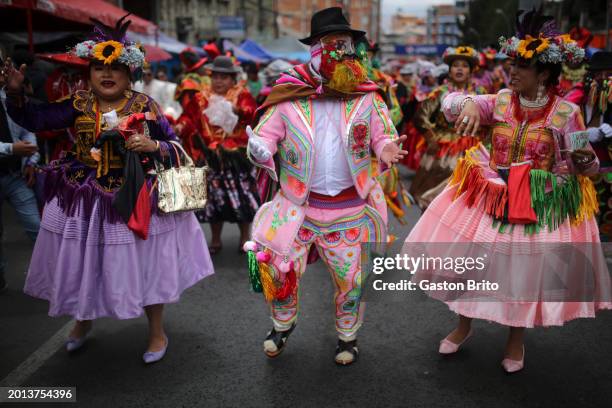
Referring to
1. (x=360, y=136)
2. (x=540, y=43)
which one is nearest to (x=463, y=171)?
(x=360, y=136)

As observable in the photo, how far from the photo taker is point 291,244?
3.51 m

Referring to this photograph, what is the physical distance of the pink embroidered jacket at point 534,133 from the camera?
134 inches

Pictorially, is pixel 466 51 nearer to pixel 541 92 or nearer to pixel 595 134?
pixel 595 134

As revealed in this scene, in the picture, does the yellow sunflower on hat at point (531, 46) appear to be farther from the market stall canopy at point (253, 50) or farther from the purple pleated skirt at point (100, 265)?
the market stall canopy at point (253, 50)

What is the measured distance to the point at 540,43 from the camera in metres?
3.37

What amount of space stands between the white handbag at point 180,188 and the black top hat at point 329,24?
1156 mm

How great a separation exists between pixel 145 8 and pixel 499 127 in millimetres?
23690

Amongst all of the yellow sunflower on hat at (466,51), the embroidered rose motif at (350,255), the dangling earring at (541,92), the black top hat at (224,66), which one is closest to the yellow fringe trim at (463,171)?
the dangling earring at (541,92)

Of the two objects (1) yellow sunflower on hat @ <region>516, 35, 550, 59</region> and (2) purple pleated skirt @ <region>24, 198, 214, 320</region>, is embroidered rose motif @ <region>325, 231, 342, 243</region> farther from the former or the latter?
(1) yellow sunflower on hat @ <region>516, 35, 550, 59</region>

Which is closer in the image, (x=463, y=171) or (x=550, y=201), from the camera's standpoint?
(x=550, y=201)

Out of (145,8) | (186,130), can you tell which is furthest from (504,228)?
(145,8)

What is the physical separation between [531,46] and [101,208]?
9.14 ft

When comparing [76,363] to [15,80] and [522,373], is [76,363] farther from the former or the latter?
[522,373]

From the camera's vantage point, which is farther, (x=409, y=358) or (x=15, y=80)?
(x=409, y=358)
